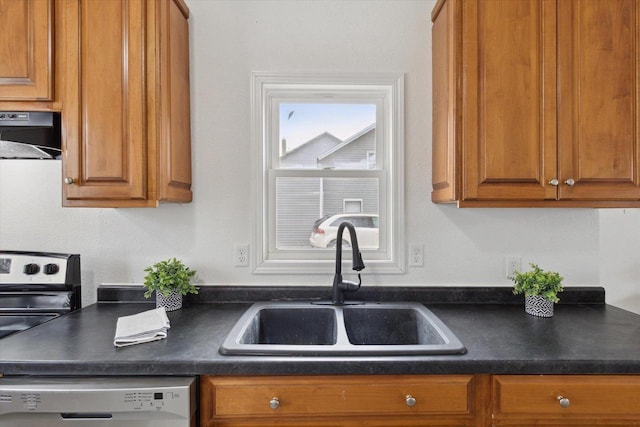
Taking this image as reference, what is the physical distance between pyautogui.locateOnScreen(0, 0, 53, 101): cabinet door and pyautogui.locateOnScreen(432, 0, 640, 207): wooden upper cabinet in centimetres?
168

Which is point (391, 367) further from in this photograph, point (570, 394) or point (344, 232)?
point (344, 232)

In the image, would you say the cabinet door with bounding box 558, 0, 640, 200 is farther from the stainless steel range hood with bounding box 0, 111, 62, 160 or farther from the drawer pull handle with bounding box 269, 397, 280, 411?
the stainless steel range hood with bounding box 0, 111, 62, 160

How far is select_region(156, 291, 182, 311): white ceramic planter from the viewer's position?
1.63 m

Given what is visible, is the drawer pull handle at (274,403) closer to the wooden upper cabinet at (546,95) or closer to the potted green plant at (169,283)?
the potted green plant at (169,283)

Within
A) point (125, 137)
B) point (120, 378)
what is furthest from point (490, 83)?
point (120, 378)

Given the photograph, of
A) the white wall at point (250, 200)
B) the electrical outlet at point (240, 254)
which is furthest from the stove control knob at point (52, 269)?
the electrical outlet at point (240, 254)

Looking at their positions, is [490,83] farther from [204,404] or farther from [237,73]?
[204,404]

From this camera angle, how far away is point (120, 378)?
42.8 inches

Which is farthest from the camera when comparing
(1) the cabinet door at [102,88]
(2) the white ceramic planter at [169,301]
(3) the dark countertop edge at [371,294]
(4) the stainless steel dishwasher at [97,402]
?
(3) the dark countertop edge at [371,294]

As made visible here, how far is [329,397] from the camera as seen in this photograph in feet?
3.60

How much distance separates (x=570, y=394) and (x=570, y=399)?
2 centimetres

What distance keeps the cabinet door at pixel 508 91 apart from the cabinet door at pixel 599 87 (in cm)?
6

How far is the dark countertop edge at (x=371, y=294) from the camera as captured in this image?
175 cm

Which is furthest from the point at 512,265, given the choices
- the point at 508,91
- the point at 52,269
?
the point at 52,269
